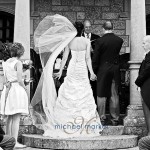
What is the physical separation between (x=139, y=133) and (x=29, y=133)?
7.22 feet

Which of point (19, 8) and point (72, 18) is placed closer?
point (19, 8)

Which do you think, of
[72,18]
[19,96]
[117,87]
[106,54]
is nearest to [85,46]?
[106,54]

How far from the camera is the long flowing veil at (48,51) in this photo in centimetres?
833

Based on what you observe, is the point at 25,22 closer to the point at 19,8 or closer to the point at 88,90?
the point at 19,8

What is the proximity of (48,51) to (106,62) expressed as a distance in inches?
46.3

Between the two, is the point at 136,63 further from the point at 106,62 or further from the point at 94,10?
the point at 94,10

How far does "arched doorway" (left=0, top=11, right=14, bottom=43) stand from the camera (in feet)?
46.9

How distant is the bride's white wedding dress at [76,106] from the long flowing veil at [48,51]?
0.20m

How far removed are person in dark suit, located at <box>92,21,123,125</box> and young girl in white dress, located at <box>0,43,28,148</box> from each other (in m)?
1.76

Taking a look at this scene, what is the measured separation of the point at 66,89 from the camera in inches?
325

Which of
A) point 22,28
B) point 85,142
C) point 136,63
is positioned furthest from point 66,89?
point 22,28

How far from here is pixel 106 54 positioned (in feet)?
27.7

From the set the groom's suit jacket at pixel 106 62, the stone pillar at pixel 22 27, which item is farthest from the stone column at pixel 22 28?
the groom's suit jacket at pixel 106 62

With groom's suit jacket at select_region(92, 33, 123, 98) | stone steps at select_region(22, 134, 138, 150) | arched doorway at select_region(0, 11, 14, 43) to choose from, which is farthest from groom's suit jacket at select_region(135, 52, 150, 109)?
arched doorway at select_region(0, 11, 14, 43)
